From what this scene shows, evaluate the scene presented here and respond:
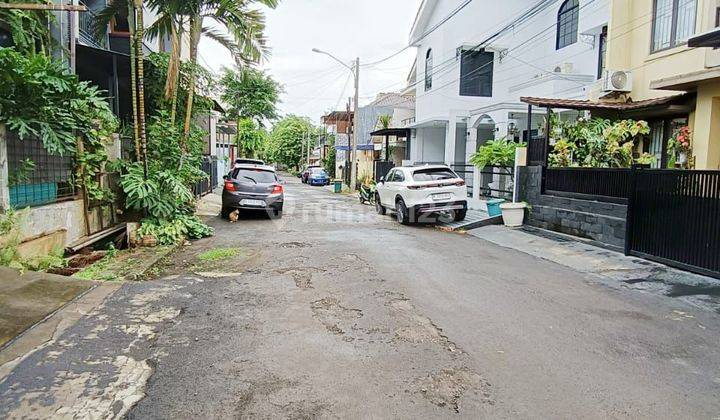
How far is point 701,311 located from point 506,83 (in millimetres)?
18258

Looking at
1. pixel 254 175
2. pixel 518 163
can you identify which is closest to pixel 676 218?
pixel 518 163

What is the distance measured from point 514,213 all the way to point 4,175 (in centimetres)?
1101

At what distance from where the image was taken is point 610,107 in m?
12.1

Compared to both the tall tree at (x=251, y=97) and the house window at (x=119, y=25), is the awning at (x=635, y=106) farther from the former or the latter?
the tall tree at (x=251, y=97)

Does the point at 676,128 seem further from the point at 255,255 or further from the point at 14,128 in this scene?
the point at 14,128

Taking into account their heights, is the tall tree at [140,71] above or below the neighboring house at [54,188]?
above

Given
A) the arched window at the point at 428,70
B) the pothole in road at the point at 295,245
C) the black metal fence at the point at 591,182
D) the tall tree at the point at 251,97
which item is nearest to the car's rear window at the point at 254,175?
the pothole in road at the point at 295,245

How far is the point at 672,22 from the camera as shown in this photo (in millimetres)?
11508

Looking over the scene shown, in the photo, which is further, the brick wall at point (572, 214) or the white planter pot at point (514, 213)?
the white planter pot at point (514, 213)

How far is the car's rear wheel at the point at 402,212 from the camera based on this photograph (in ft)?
46.6

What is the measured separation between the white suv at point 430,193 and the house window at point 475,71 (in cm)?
998

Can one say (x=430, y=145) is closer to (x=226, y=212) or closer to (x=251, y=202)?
(x=251, y=202)

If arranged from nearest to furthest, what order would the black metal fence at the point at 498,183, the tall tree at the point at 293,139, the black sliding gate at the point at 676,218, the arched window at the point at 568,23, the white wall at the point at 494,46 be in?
1. the black sliding gate at the point at 676,218
2. the black metal fence at the point at 498,183
3. the arched window at the point at 568,23
4. the white wall at the point at 494,46
5. the tall tree at the point at 293,139

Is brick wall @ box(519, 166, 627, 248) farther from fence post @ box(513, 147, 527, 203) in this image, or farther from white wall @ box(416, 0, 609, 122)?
white wall @ box(416, 0, 609, 122)
